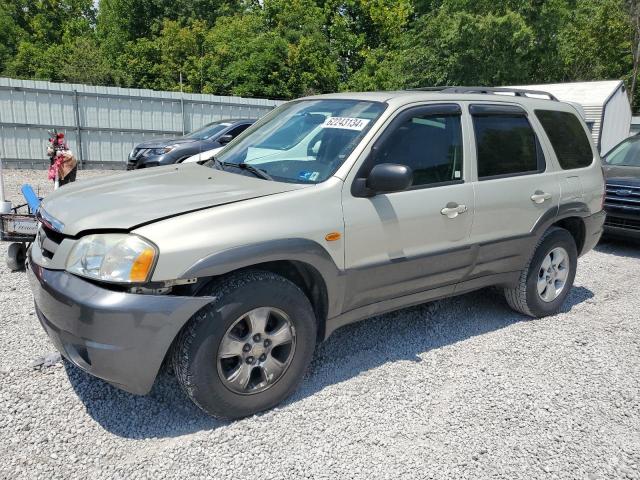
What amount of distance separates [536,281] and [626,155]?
5394 mm

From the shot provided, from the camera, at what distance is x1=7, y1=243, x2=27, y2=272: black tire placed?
4.92 m

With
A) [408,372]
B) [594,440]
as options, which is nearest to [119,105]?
[408,372]

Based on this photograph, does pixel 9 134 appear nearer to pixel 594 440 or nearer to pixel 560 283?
pixel 560 283

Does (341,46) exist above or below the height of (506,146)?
above

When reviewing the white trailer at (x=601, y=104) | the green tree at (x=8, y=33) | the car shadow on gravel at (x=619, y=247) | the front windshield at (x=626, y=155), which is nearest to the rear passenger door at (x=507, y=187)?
the car shadow on gravel at (x=619, y=247)

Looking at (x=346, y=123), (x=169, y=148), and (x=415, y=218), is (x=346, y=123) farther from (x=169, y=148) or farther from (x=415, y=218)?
(x=169, y=148)

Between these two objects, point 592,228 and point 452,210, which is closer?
point 452,210

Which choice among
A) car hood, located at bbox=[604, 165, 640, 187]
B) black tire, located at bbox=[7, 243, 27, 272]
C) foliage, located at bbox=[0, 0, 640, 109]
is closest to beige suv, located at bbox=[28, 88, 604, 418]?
black tire, located at bbox=[7, 243, 27, 272]

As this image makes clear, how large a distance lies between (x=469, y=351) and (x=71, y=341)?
109 inches

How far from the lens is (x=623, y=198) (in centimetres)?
755

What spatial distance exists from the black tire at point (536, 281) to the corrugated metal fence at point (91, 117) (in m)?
13.8

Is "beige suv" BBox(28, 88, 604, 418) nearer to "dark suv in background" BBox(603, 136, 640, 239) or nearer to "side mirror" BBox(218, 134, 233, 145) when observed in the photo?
"dark suv in background" BBox(603, 136, 640, 239)

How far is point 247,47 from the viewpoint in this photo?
30.1m

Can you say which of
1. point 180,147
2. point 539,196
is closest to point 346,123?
point 539,196
